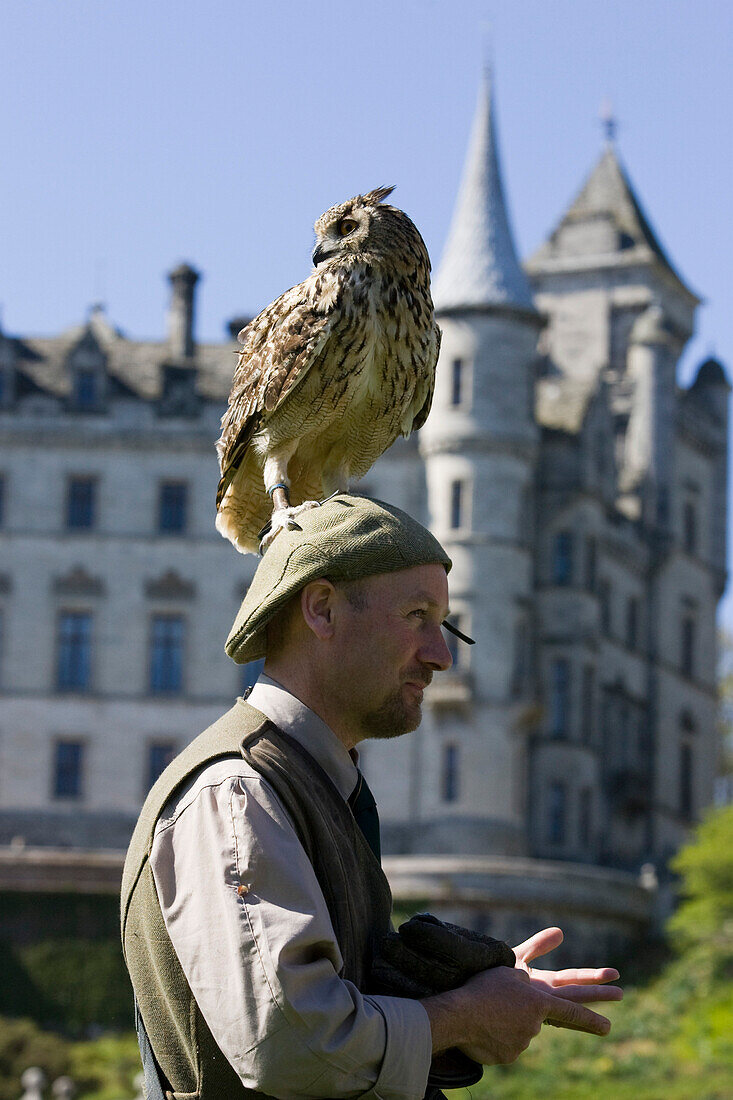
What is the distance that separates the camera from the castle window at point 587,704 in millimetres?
52156

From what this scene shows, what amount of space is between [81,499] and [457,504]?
924cm

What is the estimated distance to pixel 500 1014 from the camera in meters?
4.44

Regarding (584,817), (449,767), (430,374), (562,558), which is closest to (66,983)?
(449,767)

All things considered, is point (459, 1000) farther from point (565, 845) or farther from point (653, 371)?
point (653, 371)

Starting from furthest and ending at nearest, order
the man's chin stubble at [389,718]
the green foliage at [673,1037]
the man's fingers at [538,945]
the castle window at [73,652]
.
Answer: the castle window at [73,652], the green foliage at [673,1037], the man's fingers at [538,945], the man's chin stubble at [389,718]

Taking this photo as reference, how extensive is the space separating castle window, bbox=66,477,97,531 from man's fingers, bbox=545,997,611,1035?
4647cm

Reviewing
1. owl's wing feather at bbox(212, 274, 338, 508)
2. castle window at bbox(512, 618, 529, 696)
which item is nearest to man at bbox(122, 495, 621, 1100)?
owl's wing feather at bbox(212, 274, 338, 508)

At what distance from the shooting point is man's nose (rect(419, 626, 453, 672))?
184 inches

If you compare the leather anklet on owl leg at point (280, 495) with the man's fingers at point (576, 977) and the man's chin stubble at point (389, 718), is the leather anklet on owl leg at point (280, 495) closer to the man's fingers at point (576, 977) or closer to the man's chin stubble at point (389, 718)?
the man's chin stubble at point (389, 718)

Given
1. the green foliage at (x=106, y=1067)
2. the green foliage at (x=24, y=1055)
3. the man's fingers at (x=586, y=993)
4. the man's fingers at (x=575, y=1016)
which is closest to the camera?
the man's fingers at (x=575, y=1016)

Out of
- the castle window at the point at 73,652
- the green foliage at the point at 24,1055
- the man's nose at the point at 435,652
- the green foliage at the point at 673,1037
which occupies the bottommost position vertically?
the green foliage at the point at 24,1055

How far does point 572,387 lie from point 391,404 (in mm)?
51463

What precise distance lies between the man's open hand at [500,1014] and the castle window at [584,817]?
4753 centimetres

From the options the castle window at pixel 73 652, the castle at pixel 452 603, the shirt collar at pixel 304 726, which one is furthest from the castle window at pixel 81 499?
the shirt collar at pixel 304 726
